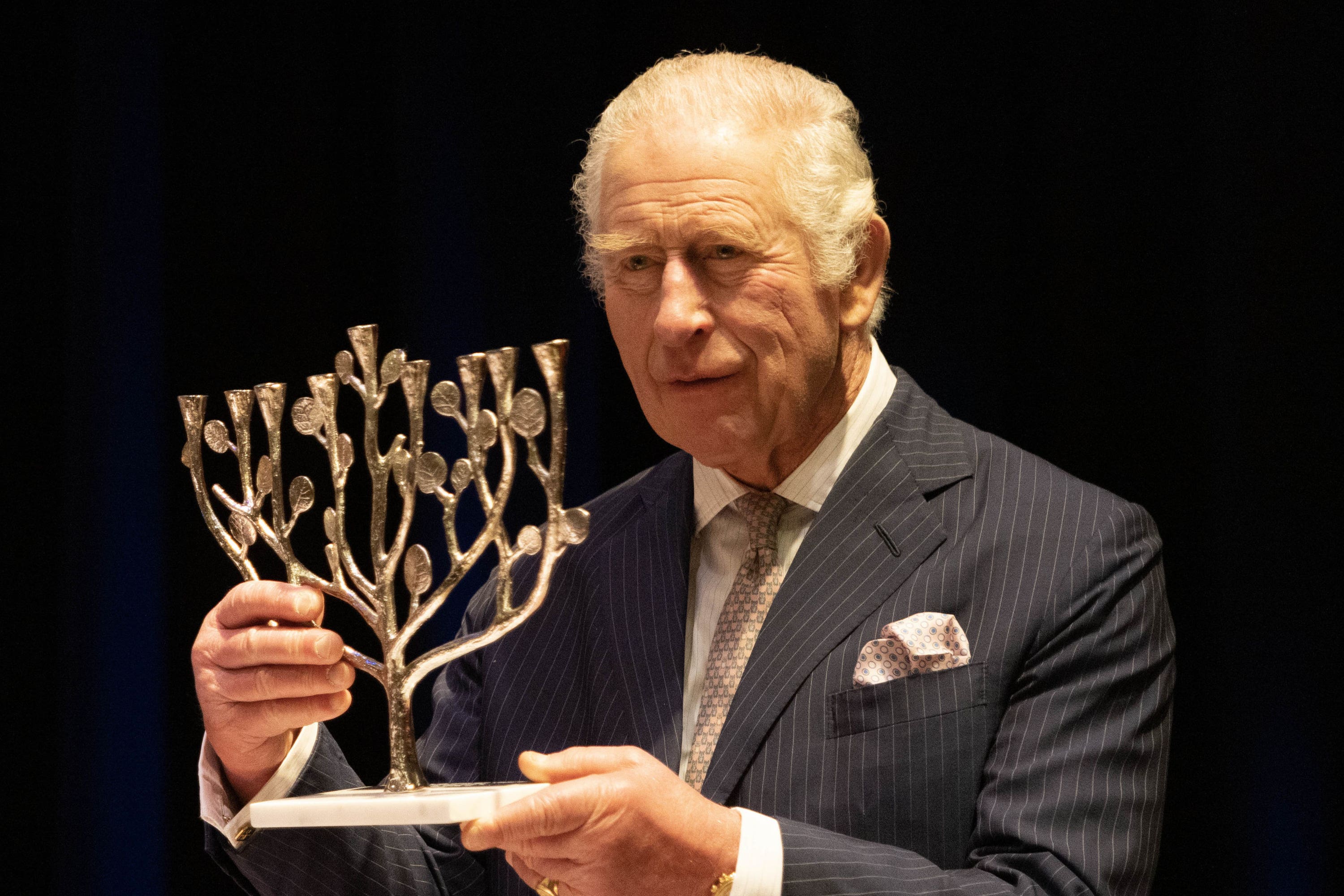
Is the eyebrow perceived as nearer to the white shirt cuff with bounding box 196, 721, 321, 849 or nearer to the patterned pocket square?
the patterned pocket square

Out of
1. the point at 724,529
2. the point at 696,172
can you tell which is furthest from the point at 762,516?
the point at 696,172

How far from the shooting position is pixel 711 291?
1540 mm

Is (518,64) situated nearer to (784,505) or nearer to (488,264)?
(488,264)

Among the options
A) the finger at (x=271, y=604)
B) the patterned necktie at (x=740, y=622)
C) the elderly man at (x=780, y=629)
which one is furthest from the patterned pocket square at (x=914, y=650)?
the finger at (x=271, y=604)

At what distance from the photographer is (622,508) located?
182 cm

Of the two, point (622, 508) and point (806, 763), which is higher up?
point (622, 508)

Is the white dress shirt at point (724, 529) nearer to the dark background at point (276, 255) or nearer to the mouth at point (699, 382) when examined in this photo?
the mouth at point (699, 382)

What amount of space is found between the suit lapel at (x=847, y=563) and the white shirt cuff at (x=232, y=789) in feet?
1.41

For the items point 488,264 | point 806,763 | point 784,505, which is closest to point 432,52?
point 488,264

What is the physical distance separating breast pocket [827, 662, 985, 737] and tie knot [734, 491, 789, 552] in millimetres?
237

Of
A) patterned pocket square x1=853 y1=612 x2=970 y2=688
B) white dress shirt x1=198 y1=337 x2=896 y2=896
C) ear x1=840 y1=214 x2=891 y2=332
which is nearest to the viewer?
patterned pocket square x1=853 y1=612 x2=970 y2=688

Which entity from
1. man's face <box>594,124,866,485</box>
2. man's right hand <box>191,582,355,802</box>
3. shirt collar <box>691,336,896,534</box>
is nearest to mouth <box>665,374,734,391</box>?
man's face <box>594,124,866,485</box>

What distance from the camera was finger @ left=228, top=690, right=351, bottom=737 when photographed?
4.41 feet

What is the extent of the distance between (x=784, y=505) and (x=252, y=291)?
3.58 ft
